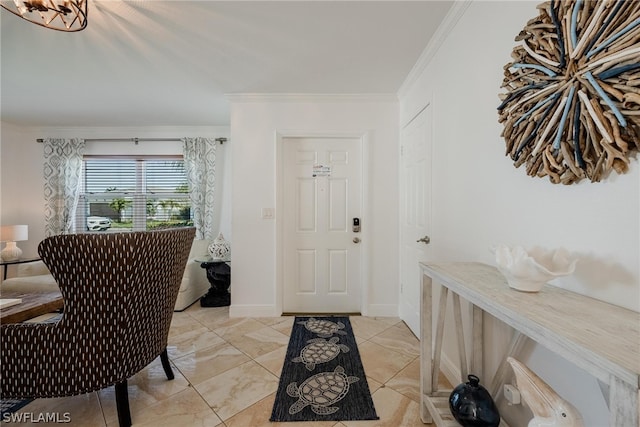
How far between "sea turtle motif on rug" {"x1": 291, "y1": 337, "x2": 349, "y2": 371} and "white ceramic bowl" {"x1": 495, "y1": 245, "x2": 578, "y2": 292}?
4.92 ft

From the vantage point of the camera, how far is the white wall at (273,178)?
274cm

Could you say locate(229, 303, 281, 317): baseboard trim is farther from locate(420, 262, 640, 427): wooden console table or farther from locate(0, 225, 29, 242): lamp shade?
locate(0, 225, 29, 242): lamp shade

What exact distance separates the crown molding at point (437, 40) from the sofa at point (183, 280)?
293 cm

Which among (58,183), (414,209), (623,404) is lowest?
(623,404)

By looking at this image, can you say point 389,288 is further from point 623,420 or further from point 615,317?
point 623,420

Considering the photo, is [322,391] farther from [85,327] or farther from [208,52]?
[208,52]

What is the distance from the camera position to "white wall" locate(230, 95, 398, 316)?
108 inches

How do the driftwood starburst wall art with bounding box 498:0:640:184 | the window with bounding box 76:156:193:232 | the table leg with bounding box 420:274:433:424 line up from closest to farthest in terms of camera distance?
the driftwood starburst wall art with bounding box 498:0:640:184
the table leg with bounding box 420:274:433:424
the window with bounding box 76:156:193:232

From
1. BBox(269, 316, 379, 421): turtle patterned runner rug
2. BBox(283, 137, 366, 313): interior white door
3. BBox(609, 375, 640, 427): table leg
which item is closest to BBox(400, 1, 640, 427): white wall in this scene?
BBox(609, 375, 640, 427): table leg

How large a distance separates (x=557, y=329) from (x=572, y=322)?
0.22 feet

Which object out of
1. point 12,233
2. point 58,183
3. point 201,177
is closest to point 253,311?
point 201,177

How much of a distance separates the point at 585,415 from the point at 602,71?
3.50 ft

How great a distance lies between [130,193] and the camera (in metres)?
3.80

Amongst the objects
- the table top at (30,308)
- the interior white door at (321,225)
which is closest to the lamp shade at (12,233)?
the table top at (30,308)
